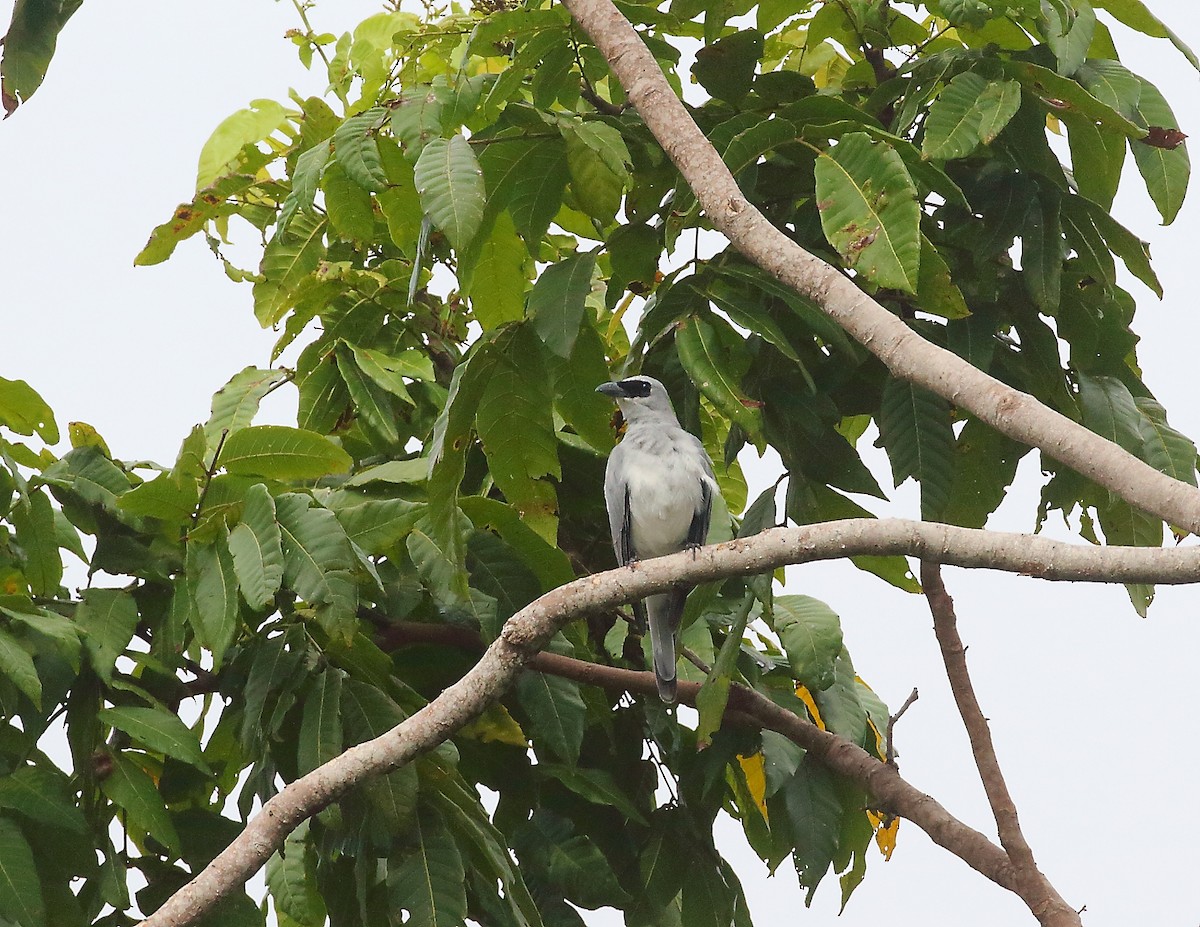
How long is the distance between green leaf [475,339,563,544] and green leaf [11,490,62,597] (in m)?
1.03

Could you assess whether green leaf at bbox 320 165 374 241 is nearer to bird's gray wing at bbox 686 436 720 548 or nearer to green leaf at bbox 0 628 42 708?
bird's gray wing at bbox 686 436 720 548

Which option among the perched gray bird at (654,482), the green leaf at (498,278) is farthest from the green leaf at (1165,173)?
the green leaf at (498,278)

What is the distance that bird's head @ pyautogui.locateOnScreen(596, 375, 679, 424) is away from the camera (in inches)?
148

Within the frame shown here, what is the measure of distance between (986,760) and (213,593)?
198cm

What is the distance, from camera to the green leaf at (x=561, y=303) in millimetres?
2711

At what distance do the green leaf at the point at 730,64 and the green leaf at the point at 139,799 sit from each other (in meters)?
2.04

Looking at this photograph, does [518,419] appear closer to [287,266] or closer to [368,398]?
[368,398]

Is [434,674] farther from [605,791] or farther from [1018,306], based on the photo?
[1018,306]

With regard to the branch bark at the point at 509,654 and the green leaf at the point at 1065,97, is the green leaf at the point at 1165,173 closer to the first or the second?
the green leaf at the point at 1065,97

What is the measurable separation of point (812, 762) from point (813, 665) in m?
0.46

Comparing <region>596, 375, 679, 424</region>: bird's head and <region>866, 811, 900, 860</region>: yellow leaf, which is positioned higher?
<region>596, 375, 679, 424</region>: bird's head

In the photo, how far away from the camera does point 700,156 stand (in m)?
2.63

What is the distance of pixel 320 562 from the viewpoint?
8.85 ft

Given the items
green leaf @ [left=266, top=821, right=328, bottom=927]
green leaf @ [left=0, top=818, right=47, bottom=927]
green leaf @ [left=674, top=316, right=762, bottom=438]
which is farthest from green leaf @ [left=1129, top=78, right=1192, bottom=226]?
green leaf @ [left=0, top=818, right=47, bottom=927]
